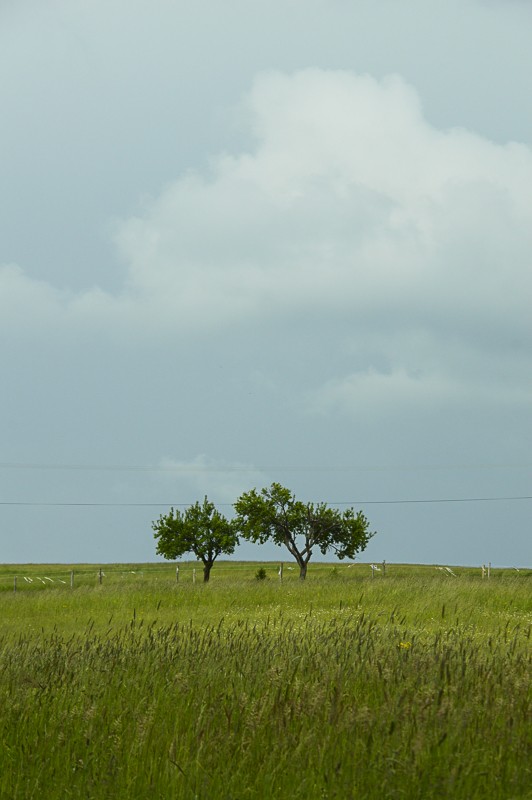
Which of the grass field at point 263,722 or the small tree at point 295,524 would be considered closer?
the grass field at point 263,722

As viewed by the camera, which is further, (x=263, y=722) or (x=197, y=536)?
(x=197, y=536)

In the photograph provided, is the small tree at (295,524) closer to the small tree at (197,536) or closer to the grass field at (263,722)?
the small tree at (197,536)

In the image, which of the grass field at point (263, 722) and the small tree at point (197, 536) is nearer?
the grass field at point (263, 722)

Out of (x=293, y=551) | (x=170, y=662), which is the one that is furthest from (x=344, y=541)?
(x=170, y=662)

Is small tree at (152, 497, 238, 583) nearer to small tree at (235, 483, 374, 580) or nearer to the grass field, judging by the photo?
small tree at (235, 483, 374, 580)

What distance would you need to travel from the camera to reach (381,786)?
4.37 m

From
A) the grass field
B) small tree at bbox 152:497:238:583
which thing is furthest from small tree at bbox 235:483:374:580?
the grass field

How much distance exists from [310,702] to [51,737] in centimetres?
176

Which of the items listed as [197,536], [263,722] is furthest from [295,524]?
[263,722]

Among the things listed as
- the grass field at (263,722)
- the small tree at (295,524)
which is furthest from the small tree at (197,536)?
the grass field at (263,722)

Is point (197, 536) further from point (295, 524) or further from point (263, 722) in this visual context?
point (263, 722)

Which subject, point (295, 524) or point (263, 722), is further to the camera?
point (295, 524)

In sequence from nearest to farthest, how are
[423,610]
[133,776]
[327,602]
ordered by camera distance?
[133,776]
[423,610]
[327,602]

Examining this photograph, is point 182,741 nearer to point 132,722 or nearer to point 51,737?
point 132,722
